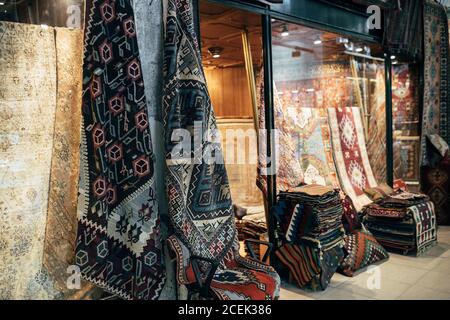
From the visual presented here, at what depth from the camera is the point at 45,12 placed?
217 cm

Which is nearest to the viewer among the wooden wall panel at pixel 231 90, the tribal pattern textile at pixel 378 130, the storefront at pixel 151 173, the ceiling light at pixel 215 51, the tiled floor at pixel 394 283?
the storefront at pixel 151 173

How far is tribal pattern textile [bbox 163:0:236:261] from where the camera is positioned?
246cm

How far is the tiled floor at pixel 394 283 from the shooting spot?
302cm

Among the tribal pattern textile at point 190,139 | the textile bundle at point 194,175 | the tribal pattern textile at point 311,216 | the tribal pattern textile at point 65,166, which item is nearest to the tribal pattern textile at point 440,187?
the tribal pattern textile at point 311,216

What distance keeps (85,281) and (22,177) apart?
2.34ft

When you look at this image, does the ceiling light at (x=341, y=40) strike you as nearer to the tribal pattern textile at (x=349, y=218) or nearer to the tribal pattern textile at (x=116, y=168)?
the tribal pattern textile at (x=349, y=218)

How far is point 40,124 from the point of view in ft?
7.03

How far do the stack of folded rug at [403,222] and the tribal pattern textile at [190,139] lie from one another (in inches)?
88.3

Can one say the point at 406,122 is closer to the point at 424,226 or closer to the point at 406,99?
the point at 406,99

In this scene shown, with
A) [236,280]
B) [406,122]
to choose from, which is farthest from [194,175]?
[406,122]

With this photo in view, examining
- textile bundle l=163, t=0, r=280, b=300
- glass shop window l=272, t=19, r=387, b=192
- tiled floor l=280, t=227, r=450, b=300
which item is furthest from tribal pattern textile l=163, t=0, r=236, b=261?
glass shop window l=272, t=19, r=387, b=192

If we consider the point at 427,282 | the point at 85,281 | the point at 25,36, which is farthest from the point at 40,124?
the point at 427,282
